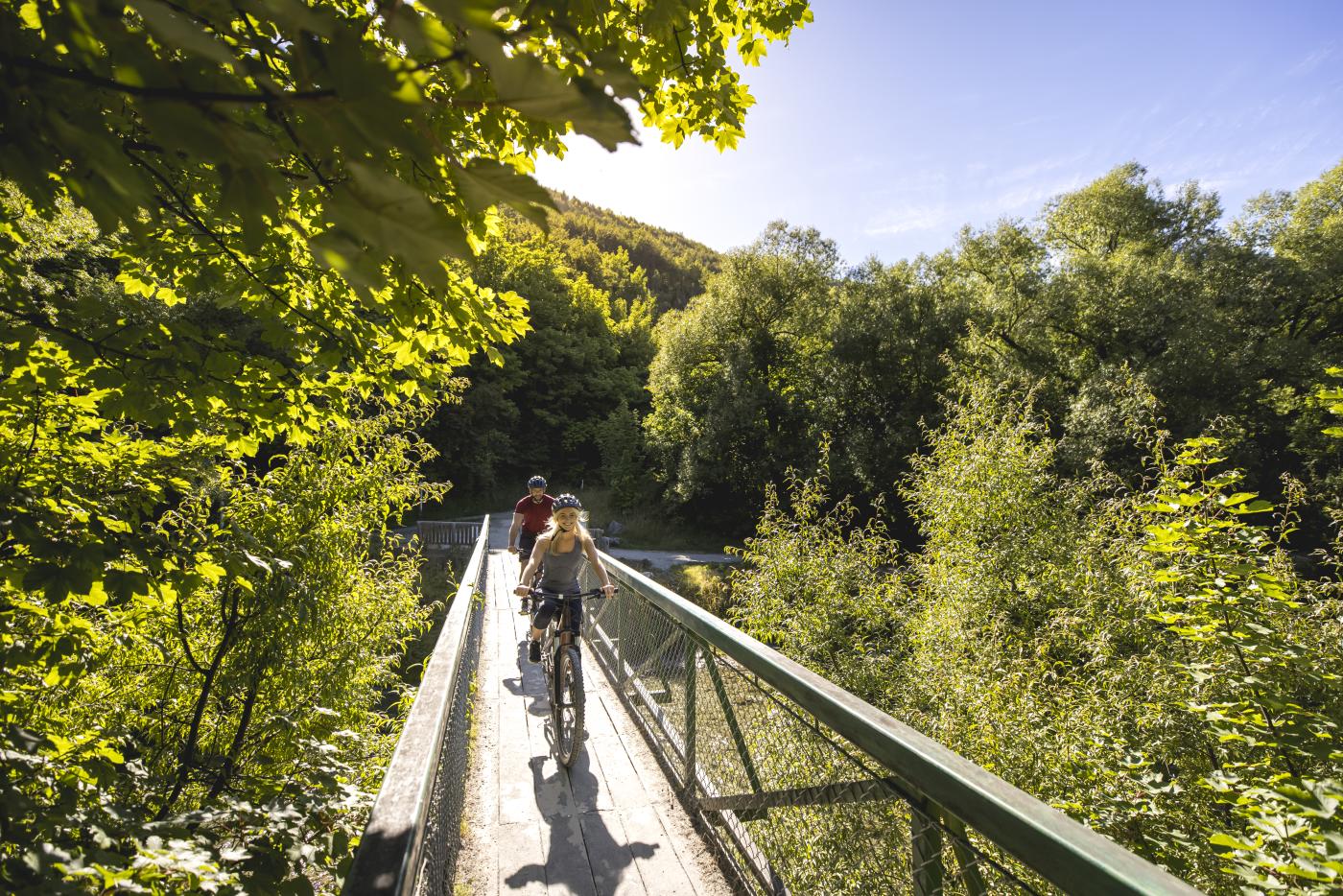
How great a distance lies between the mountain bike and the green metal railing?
1.76ft

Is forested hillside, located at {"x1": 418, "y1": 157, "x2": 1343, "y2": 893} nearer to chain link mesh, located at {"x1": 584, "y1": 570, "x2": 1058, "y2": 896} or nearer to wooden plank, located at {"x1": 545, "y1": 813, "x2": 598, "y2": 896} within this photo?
chain link mesh, located at {"x1": 584, "y1": 570, "x2": 1058, "y2": 896}

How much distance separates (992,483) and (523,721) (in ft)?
24.4

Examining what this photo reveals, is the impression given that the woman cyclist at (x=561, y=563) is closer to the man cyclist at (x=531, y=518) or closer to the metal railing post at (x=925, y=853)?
the man cyclist at (x=531, y=518)

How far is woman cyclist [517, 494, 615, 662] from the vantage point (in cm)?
417

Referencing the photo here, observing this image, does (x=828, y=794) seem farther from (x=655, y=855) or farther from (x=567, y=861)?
(x=567, y=861)

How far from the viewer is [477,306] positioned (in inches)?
98.8

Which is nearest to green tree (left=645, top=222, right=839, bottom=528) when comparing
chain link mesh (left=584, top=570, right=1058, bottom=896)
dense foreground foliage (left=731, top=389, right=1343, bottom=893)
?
dense foreground foliage (left=731, top=389, right=1343, bottom=893)

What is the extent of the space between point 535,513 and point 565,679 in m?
3.32

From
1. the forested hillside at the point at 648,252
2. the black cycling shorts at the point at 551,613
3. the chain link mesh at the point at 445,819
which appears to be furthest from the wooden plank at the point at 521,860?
the forested hillside at the point at 648,252

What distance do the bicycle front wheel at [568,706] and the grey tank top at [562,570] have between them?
0.43 m

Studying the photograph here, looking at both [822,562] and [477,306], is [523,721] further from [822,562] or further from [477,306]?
[822,562]

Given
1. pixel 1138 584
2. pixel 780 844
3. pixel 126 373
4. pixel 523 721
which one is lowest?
pixel 523 721

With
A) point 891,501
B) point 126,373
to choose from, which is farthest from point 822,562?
point 891,501

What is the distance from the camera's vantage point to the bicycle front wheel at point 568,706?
3.60 metres
